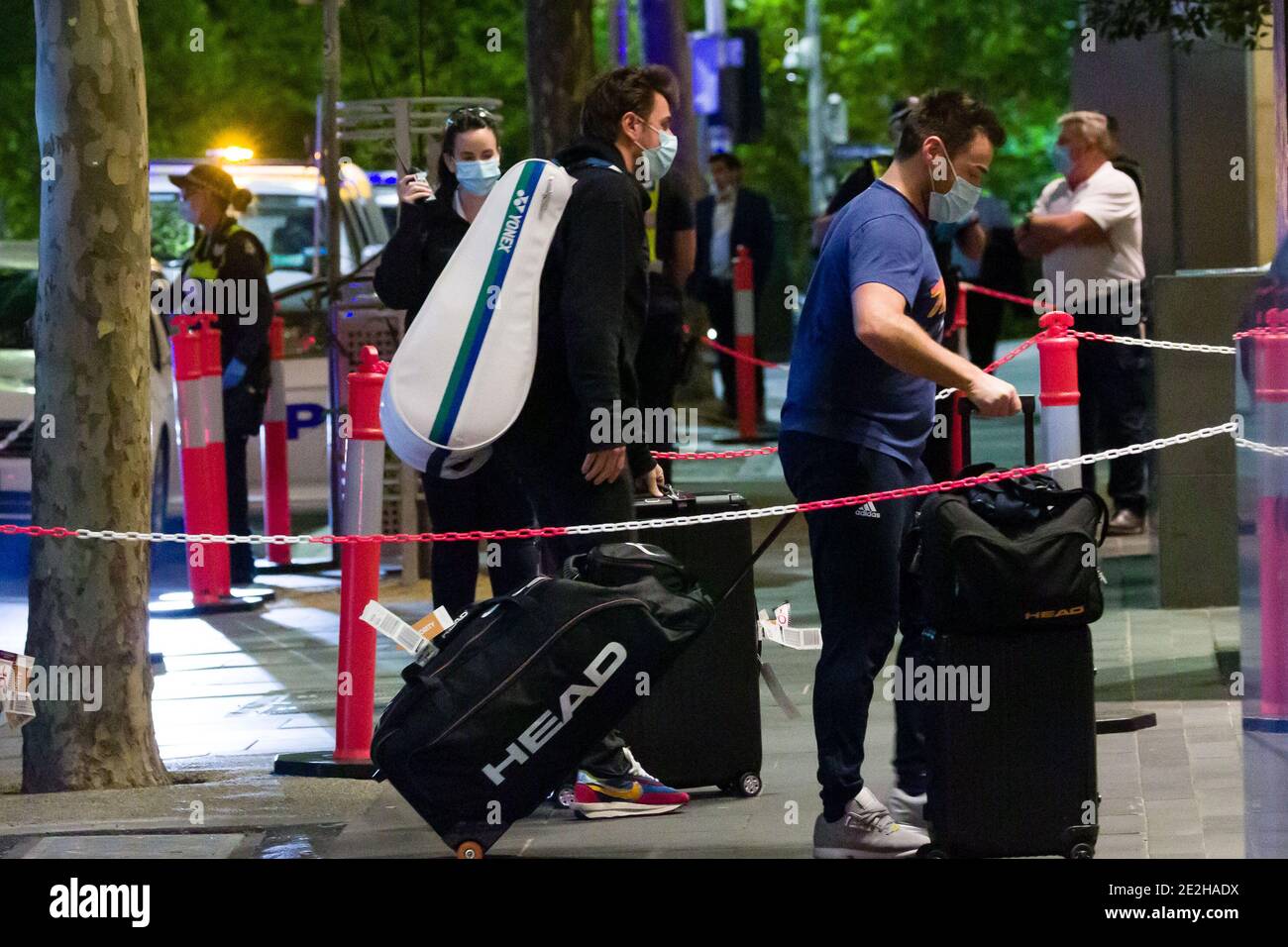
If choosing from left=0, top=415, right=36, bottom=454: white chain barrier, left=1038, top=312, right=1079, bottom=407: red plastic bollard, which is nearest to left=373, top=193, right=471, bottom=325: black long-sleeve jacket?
left=1038, top=312, right=1079, bottom=407: red plastic bollard

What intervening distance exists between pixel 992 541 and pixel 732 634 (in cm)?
137

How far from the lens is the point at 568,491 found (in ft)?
21.3

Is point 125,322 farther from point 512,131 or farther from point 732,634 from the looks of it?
point 512,131

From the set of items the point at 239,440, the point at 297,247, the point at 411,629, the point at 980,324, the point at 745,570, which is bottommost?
the point at 411,629

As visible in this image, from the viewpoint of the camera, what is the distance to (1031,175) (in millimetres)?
59406

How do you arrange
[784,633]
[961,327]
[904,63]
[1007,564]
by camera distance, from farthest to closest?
[904,63], [961,327], [784,633], [1007,564]

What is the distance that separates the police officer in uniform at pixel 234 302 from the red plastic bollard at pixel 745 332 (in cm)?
656

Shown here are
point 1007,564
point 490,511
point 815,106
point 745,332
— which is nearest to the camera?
point 1007,564

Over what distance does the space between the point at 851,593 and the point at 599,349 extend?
36.8 inches

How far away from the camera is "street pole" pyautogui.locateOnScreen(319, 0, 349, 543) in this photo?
464 inches

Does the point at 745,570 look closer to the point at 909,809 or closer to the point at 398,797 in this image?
the point at 909,809

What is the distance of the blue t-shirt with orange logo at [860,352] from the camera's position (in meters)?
5.98

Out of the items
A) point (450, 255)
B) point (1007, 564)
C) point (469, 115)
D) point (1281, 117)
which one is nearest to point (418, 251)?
point (450, 255)

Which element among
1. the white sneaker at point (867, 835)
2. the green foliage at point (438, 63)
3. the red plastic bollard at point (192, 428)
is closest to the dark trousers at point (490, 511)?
the white sneaker at point (867, 835)
